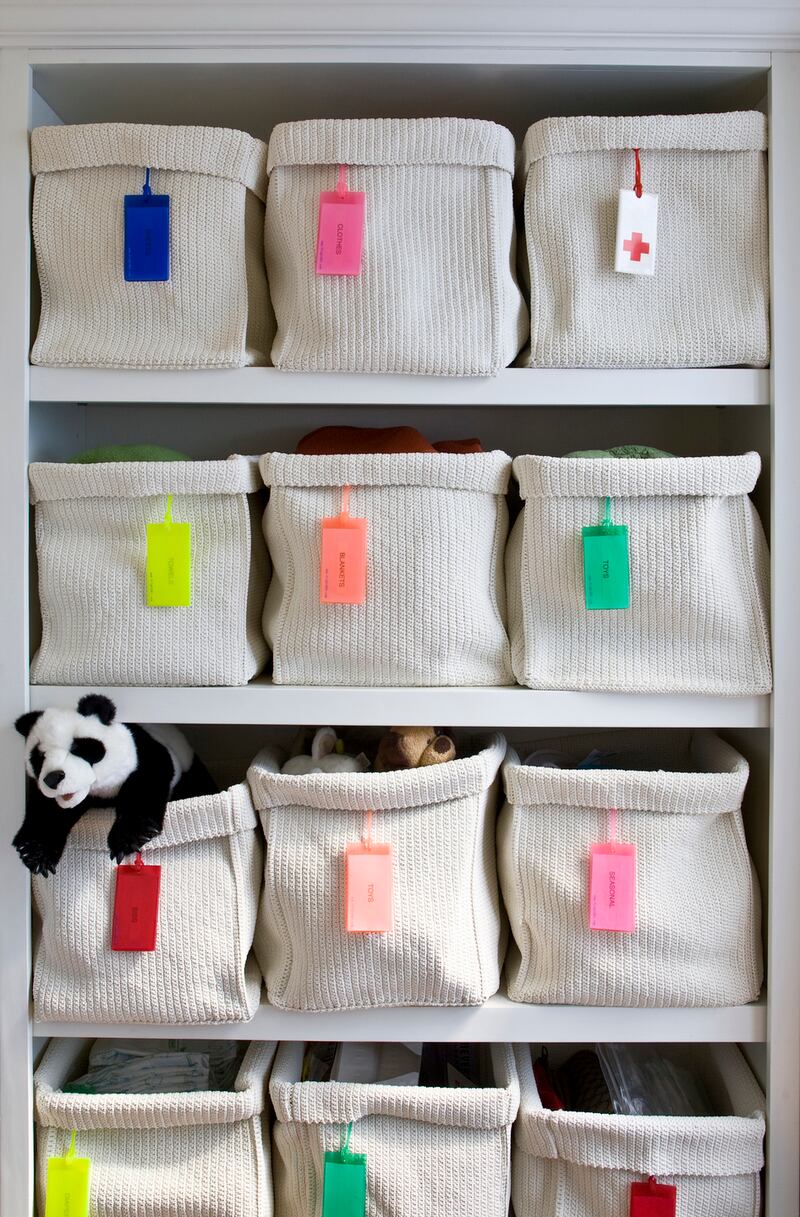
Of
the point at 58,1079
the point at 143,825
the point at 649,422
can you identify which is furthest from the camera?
the point at 649,422

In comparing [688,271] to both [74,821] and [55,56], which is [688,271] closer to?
[55,56]

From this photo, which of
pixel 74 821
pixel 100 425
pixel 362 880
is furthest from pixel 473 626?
pixel 100 425

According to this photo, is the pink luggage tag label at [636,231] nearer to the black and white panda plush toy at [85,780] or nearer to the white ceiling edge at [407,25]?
the white ceiling edge at [407,25]

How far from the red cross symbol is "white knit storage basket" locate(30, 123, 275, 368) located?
0.55m

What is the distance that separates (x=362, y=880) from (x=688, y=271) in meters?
0.99

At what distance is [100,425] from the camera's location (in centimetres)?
171

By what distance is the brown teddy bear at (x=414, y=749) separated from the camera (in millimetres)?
1406

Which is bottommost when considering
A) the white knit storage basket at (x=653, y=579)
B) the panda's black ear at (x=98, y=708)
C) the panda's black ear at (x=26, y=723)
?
the panda's black ear at (x=26, y=723)

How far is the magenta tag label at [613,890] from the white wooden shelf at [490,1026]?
0.49 feet

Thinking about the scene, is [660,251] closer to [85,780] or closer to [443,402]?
[443,402]

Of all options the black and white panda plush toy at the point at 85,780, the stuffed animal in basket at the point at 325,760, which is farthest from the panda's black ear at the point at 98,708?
the stuffed animal in basket at the point at 325,760

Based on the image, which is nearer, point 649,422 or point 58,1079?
point 58,1079

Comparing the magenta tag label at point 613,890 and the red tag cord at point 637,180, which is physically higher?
the red tag cord at point 637,180

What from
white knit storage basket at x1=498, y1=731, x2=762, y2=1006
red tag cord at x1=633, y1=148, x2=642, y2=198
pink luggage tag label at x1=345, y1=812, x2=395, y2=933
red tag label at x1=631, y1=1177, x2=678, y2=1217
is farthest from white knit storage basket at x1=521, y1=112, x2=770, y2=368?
red tag label at x1=631, y1=1177, x2=678, y2=1217
